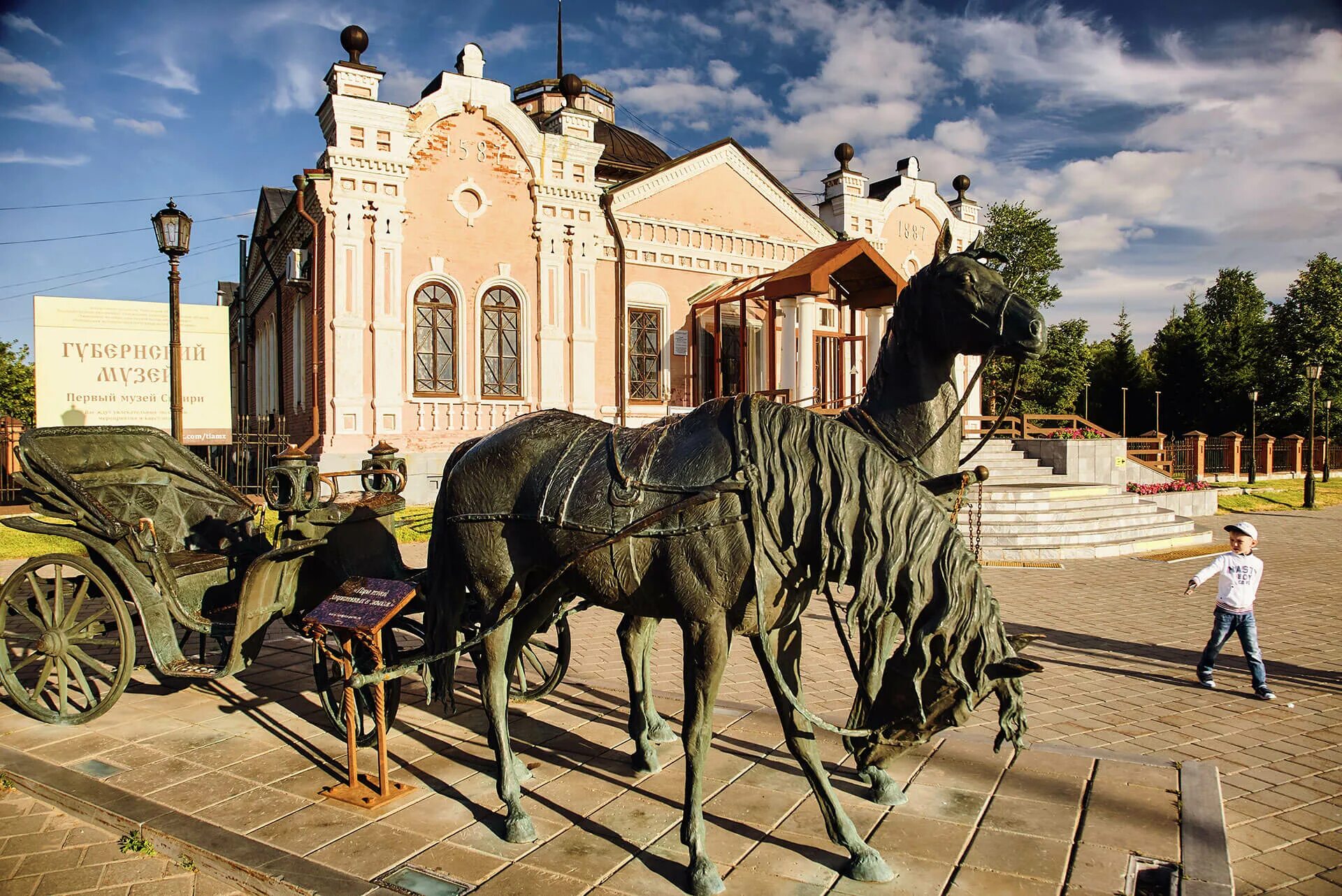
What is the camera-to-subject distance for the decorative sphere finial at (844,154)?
A: 21.5m

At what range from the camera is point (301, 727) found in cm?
548

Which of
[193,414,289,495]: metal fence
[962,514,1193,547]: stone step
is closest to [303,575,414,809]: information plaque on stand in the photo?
[193,414,289,495]: metal fence

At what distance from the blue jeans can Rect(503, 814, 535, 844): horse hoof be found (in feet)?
17.4

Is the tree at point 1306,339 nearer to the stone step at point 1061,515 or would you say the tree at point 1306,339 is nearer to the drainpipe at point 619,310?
the stone step at point 1061,515

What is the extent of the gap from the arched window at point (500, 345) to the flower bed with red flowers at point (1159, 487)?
13954mm

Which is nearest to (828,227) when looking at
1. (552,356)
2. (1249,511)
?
(552,356)

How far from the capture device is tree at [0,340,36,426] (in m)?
30.6

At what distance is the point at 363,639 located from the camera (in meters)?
4.34

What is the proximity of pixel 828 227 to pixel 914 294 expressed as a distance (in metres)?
17.9

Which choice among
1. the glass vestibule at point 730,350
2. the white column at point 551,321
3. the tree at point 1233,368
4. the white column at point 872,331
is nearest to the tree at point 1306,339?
the tree at point 1233,368

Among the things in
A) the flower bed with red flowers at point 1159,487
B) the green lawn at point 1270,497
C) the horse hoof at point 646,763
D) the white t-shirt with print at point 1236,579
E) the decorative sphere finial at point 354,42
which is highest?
the decorative sphere finial at point 354,42

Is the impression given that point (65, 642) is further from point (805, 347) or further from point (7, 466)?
point (7, 466)

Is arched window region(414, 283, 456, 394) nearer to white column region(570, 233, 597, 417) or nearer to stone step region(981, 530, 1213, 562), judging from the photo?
white column region(570, 233, 597, 417)

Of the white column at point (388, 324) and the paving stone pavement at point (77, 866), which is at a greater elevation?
the white column at point (388, 324)
